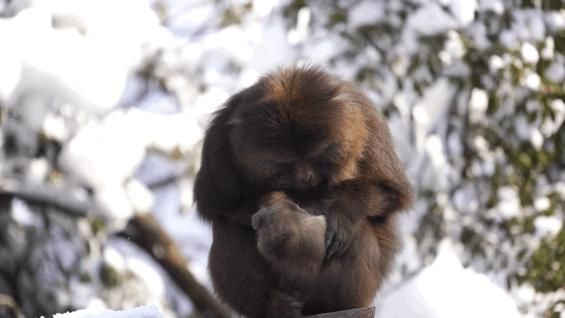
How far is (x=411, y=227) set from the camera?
751 centimetres

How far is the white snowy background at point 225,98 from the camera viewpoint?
6.48 metres

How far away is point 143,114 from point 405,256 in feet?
6.20

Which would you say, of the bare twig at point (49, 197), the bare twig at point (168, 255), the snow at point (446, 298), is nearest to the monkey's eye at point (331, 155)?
the snow at point (446, 298)

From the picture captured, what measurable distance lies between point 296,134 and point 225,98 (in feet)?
9.63

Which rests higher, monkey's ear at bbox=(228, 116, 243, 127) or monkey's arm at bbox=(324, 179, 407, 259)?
monkey's ear at bbox=(228, 116, 243, 127)

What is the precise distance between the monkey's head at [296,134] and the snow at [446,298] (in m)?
1.52

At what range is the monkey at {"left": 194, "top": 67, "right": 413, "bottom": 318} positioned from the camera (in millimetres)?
4031

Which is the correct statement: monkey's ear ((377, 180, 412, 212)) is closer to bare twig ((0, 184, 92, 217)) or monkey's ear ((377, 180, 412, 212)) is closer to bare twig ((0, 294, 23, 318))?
bare twig ((0, 184, 92, 217))

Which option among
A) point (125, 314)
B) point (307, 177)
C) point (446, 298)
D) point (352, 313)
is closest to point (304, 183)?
point (307, 177)

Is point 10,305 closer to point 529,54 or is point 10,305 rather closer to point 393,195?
point 393,195

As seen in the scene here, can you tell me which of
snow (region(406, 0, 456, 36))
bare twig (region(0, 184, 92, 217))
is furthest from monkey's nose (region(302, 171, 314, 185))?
snow (region(406, 0, 456, 36))

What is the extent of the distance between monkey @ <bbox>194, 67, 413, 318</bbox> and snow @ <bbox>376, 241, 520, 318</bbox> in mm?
1065

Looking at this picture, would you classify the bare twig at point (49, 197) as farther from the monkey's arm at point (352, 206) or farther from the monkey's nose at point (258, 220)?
the monkey's nose at point (258, 220)

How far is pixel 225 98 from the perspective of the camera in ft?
22.6
